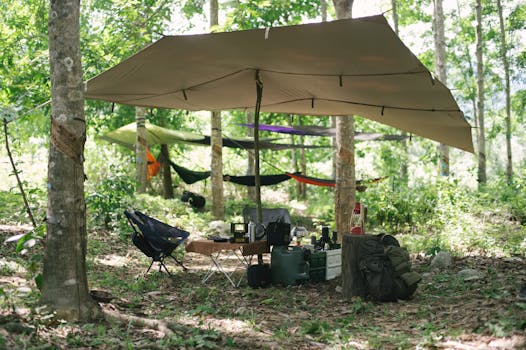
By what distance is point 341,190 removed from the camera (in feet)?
19.2

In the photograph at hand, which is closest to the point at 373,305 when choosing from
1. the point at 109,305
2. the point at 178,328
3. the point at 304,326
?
the point at 304,326

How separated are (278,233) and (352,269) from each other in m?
0.78

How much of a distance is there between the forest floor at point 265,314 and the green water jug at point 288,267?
9 centimetres

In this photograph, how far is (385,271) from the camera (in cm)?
379

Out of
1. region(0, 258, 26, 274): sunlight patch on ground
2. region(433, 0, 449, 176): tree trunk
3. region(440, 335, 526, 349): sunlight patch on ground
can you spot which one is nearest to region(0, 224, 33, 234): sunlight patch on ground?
region(0, 258, 26, 274): sunlight patch on ground

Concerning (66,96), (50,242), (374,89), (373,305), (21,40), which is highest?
(21,40)

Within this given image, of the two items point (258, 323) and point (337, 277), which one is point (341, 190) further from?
point (258, 323)

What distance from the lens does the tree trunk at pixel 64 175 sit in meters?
2.90

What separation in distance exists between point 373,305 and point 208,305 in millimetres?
1104

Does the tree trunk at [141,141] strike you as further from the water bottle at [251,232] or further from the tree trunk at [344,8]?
the water bottle at [251,232]

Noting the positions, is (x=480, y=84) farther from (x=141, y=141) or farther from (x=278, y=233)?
(x=278, y=233)

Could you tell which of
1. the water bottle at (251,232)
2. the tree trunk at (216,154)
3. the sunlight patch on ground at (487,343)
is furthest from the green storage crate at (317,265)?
the tree trunk at (216,154)

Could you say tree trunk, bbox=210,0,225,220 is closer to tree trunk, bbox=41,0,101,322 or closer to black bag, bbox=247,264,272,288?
black bag, bbox=247,264,272,288

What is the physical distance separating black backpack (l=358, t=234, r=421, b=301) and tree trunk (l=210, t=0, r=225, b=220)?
4.17 metres
